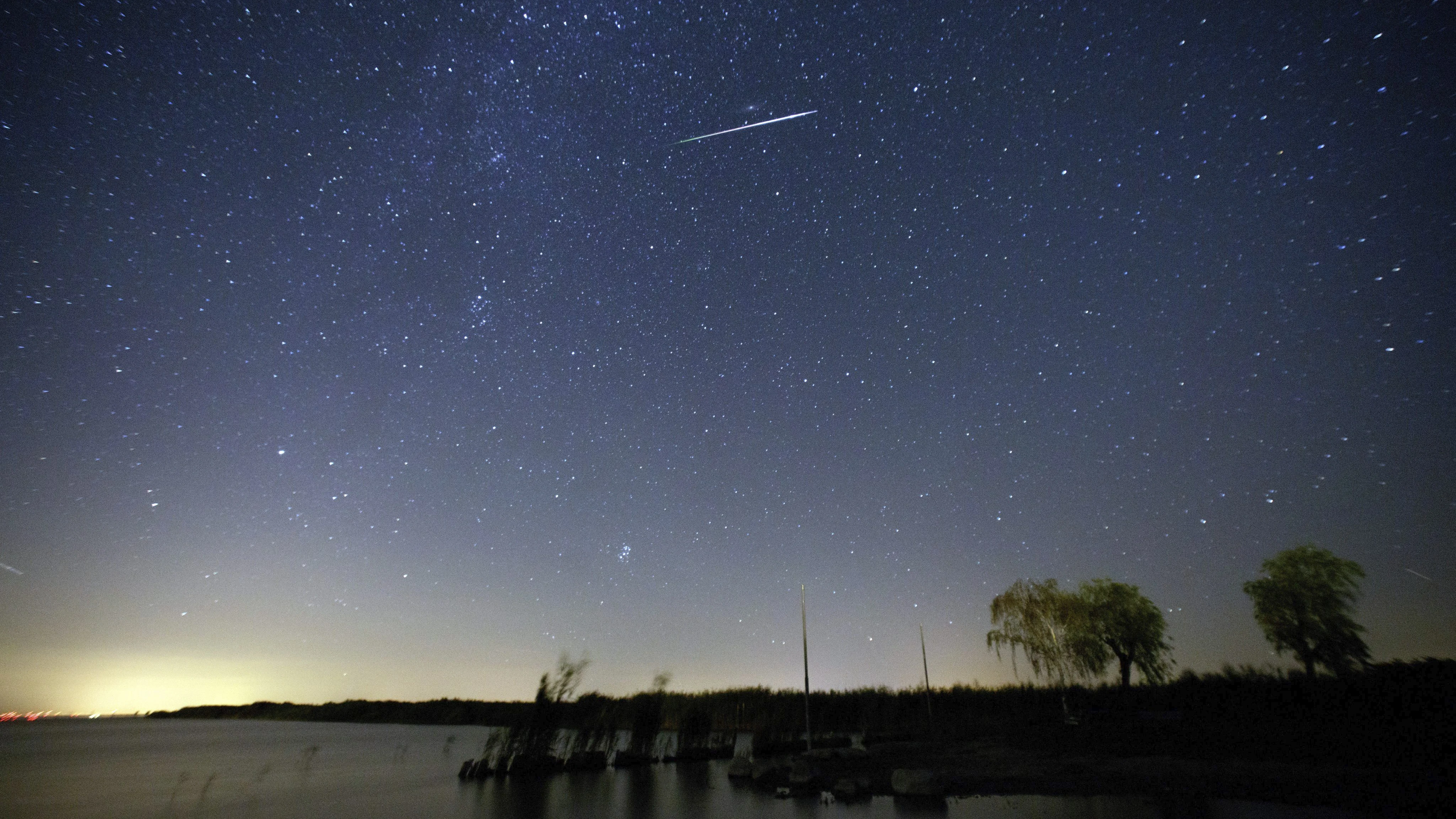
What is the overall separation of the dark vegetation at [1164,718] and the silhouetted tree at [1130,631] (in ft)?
3.82

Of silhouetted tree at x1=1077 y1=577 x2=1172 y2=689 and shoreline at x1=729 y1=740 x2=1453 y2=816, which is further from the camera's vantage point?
silhouetted tree at x1=1077 y1=577 x2=1172 y2=689

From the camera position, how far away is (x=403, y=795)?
68.5ft

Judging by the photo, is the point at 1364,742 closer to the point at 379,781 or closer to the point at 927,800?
the point at 927,800

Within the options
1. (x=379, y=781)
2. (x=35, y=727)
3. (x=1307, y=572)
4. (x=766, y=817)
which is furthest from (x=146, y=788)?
(x=35, y=727)

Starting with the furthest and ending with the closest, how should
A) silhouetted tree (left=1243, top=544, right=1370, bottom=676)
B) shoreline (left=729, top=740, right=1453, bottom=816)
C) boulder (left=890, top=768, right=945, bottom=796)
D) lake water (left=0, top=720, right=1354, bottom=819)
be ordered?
silhouetted tree (left=1243, top=544, right=1370, bottom=676), boulder (left=890, top=768, right=945, bottom=796), lake water (left=0, top=720, right=1354, bottom=819), shoreline (left=729, top=740, right=1453, bottom=816)

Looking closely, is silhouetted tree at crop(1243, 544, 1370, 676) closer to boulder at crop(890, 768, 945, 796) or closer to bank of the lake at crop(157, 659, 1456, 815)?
bank of the lake at crop(157, 659, 1456, 815)

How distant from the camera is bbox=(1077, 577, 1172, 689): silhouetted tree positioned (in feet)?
107

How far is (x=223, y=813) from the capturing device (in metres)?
18.0

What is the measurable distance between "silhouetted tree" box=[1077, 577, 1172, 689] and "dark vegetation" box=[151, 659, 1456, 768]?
1.16 metres

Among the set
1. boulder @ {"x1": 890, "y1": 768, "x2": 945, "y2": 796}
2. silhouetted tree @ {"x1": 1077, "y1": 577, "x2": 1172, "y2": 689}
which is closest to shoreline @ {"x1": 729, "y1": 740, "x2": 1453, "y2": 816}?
boulder @ {"x1": 890, "y1": 768, "x2": 945, "y2": 796}

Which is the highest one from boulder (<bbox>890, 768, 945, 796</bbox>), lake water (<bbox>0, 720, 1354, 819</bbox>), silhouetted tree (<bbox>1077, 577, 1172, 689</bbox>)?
silhouetted tree (<bbox>1077, 577, 1172, 689</bbox>)

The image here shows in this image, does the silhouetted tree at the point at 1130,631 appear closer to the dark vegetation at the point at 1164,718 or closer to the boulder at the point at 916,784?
the dark vegetation at the point at 1164,718

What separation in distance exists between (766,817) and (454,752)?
3264 centimetres

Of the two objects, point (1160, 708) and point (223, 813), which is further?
point (1160, 708)
